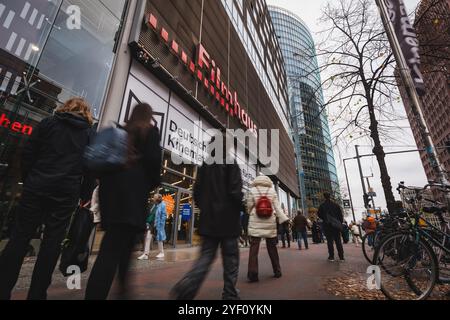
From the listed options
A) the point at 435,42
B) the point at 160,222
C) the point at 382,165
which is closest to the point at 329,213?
the point at 382,165

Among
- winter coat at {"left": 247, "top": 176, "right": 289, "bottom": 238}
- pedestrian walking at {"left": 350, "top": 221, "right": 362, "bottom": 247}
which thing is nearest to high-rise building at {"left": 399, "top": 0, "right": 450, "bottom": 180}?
winter coat at {"left": 247, "top": 176, "right": 289, "bottom": 238}

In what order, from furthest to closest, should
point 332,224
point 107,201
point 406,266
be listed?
point 332,224 → point 406,266 → point 107,201

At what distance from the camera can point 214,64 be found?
43.6 feet

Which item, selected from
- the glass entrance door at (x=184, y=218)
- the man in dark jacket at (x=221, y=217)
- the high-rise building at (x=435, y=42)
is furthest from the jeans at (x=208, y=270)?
the glass entrance door at (x=184, y=218)

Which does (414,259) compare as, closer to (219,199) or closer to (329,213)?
(219,199)

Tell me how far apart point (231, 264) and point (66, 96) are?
22.0 feet

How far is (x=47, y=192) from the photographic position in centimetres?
211

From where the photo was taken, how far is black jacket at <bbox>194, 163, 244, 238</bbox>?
2.49 metres

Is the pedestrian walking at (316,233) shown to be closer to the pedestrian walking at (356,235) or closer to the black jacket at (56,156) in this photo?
the pedestrian walking at (356,235)

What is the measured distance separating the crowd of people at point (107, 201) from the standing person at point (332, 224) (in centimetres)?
489

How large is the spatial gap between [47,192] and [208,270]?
5.71 feet

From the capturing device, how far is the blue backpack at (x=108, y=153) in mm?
1840

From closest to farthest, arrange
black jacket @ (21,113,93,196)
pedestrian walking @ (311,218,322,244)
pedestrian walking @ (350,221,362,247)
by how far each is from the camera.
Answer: black jacket @ (21,113,93,196) < pedestrian walking @ (350,221,362,247) < pedestrian walking @ (311,218,322,244)

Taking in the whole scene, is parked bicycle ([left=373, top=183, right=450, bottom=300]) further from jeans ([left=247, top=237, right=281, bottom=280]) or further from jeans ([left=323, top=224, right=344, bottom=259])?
jeans ([left=323, top=224, right=344, bottom=259])
